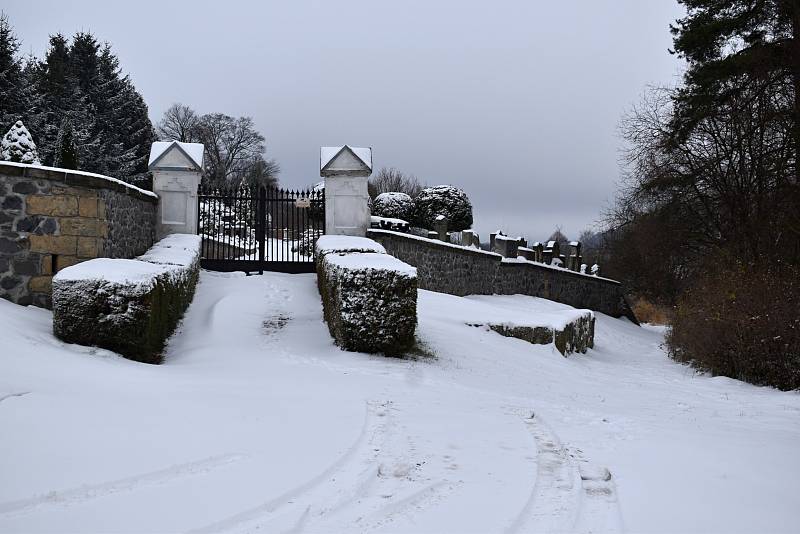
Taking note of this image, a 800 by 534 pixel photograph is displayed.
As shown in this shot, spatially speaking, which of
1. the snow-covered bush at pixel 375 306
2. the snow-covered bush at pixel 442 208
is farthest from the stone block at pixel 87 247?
the snow-covered bush at pixel 442 208

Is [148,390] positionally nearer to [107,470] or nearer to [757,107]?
[107,470]

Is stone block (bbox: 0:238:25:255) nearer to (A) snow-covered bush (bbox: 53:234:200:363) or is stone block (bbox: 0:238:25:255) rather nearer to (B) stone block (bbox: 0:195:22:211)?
(B) stone block (bbox: 0:195:22:211)

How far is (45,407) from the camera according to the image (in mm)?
4352

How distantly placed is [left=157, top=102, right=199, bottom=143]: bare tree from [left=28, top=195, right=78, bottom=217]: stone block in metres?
42.0

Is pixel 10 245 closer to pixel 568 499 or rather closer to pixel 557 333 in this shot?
pixel 568 499

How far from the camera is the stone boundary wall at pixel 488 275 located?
→ 1523cm

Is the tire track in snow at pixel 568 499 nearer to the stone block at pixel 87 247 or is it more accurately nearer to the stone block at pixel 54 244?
the stone block at pixel 87 247

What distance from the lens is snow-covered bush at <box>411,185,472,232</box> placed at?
73.0 ft

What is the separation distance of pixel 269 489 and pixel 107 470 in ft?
2.95

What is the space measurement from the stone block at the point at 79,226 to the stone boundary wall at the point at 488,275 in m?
6.50

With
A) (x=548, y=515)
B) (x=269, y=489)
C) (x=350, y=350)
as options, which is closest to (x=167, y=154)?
(x=350, y=350)

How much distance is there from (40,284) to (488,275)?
1324 cm

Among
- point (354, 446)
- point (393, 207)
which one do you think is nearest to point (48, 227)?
point (354, 446)

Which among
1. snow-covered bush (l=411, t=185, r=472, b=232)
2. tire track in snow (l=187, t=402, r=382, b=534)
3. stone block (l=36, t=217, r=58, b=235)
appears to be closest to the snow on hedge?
stone block (l=36, t=217, r=58, b=235)
